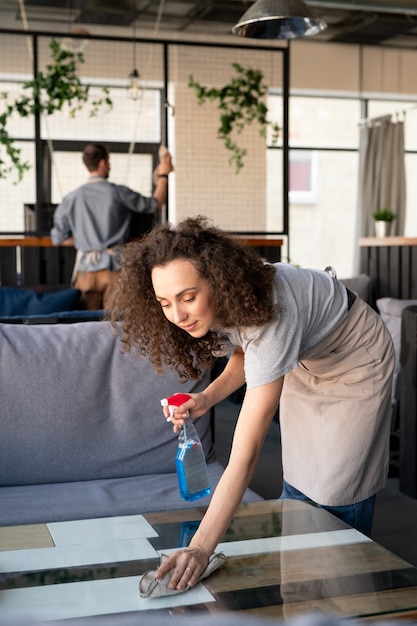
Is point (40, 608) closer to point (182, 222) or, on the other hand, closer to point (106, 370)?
point (182, 222)

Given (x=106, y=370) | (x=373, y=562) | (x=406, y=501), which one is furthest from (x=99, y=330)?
(x=406, y=501)

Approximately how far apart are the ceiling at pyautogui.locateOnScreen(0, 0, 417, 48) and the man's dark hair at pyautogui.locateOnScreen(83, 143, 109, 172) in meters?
4.10

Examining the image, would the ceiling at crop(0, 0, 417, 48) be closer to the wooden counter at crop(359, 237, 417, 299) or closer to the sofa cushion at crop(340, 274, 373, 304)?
the wooden counter at crop(359, 237, 417, 299)

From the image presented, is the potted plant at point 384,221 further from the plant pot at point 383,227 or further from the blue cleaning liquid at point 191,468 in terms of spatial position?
the blue cleaning liquid at point 191,468

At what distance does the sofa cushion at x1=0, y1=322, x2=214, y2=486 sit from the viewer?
8.68 ft

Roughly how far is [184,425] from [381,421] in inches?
19.5

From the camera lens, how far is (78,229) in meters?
5.58

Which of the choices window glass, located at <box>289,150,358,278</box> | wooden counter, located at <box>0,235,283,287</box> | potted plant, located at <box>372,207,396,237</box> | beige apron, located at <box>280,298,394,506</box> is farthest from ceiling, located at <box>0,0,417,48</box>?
beige apron, located at <box>280,298,394,506</box>

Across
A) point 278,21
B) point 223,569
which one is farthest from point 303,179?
point 223,569

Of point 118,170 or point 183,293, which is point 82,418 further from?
point 118,170

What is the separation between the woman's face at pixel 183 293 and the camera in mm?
1630

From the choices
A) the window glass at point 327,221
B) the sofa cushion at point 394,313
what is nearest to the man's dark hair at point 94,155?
the sofa cushion at point 394,313

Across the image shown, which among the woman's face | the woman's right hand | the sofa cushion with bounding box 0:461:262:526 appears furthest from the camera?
the sofa cushion with bounding box 0:461:262:526

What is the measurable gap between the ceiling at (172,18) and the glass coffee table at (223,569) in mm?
7815
